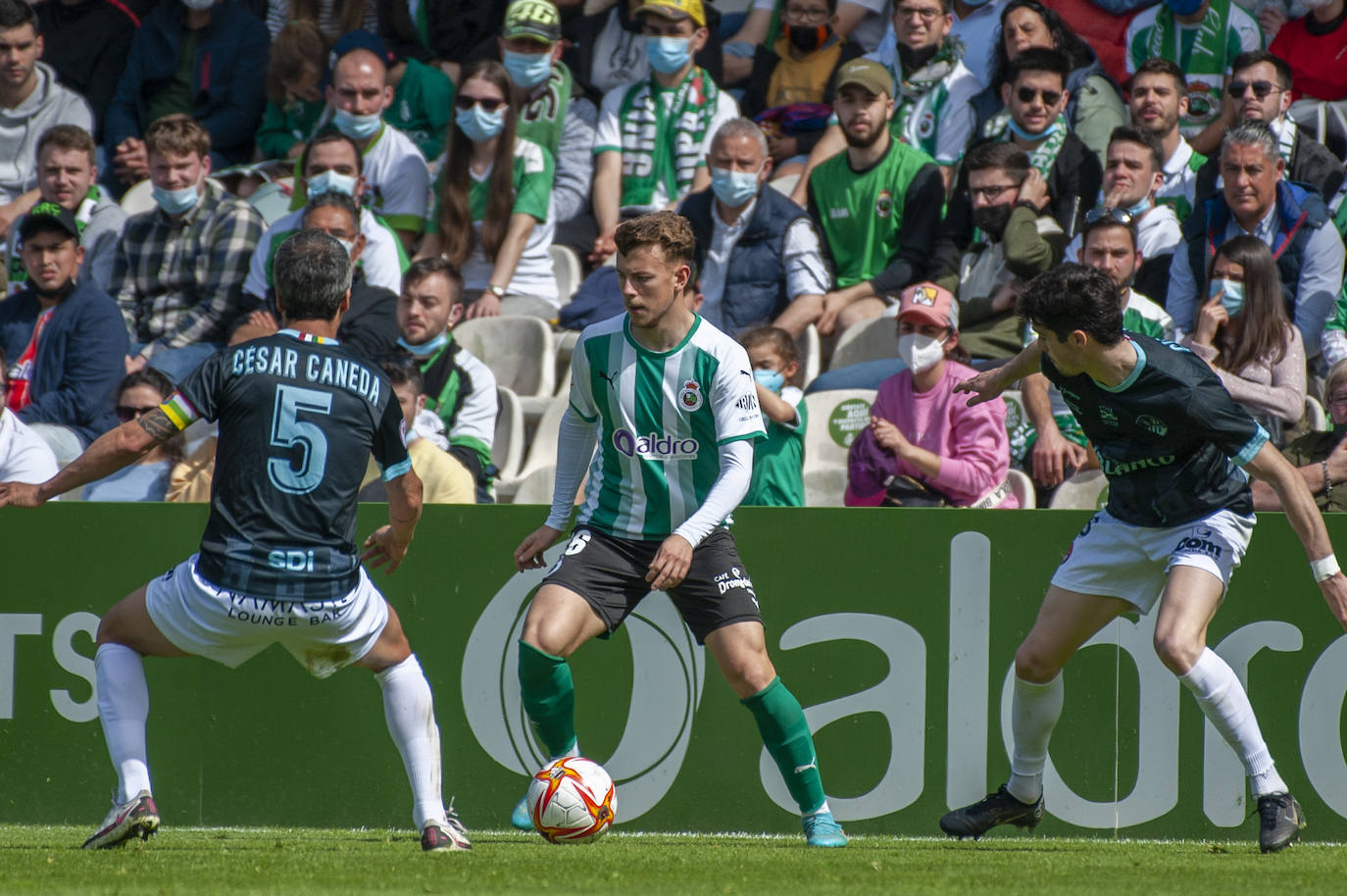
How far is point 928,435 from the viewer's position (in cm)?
754

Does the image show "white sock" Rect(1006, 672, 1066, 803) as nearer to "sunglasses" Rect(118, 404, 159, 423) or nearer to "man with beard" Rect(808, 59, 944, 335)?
"man with beard" Rect(808, 59, 944, 335)

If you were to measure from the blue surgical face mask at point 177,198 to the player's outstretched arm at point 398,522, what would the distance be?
200 inches

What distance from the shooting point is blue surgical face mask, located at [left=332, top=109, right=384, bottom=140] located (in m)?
10.3

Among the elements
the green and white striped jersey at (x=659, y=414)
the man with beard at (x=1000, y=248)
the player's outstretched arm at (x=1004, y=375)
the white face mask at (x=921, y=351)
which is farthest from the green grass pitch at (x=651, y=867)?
the man with beard at (x=1000, y=248)

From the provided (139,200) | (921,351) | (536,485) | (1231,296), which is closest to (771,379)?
(921,351)

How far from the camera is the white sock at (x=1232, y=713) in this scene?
520 centimetres

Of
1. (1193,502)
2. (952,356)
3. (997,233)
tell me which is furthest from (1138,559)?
(997,233)

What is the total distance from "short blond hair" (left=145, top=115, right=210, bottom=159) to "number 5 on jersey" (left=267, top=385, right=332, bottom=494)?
5.30 meters

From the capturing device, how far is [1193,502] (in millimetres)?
5359

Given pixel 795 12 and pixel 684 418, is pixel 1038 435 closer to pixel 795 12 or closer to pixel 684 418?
pixel 684 418

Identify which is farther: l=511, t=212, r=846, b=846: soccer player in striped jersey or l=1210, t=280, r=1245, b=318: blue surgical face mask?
l=1210, t=280, r=1245, b=318: blue surgical face mask

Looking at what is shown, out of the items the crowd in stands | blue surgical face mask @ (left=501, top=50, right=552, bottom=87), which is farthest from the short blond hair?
blue surgical face mask @ (left=501, top=50, right=552, bottom=87)

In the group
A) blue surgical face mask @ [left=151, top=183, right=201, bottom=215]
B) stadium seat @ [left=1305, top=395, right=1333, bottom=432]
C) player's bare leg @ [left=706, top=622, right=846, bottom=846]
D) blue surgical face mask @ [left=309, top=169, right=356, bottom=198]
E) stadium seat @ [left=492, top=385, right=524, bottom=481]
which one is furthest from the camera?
blue surgical face mask @ [left=309, top=169, right=356, bottom=198]

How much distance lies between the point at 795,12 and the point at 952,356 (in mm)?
3431
